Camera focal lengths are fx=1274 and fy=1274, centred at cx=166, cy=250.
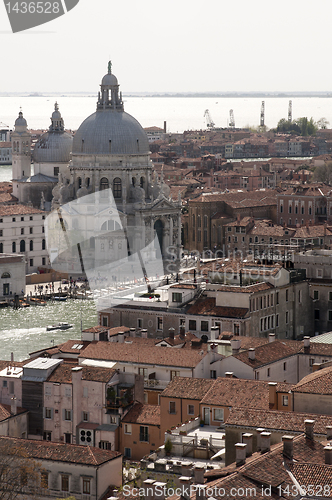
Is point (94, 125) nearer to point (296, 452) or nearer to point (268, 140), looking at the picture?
point (296, 452)

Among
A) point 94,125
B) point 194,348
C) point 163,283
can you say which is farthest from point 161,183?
point 194,348

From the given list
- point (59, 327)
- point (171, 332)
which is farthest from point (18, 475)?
point (59, 327)

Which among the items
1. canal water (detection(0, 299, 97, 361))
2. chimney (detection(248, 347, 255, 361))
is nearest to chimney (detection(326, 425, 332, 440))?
chimney (detection(248, 347, 255, 361))

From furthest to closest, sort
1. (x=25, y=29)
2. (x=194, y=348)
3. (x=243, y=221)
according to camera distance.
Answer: (x=243, y=221)
(x=194, y=348)
(x=25, y=29)

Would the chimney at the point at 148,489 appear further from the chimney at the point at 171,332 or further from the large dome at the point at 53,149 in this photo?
the large dome at the point at 53,149

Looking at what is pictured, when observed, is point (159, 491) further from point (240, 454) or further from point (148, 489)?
point (240, 454)

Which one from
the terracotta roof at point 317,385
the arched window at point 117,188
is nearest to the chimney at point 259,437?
the terracotta roof at point 317,385
